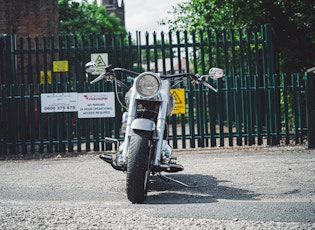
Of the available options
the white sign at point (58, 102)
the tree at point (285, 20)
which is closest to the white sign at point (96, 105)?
the white sign at point (58, 102)

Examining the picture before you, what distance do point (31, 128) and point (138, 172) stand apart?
635 centimetres

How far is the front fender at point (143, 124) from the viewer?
17.5 feet

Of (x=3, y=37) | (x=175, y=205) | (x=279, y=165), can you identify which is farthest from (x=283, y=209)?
(x=3, y=37)

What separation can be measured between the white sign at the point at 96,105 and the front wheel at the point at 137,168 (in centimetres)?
566

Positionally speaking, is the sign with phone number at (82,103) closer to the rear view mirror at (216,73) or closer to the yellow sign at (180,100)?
the yellow sign at (180,100)

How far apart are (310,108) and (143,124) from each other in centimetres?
627

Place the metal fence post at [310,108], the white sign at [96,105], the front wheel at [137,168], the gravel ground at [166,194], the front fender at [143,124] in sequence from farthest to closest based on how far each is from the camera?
the white sign at [96,105], the metal fence post at [310,108], the front fender at [143,124], the front wheel at [137,168], the gravel ground at [166,194]

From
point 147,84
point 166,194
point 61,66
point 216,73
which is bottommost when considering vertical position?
point 166,194

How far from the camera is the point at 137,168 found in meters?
5.16

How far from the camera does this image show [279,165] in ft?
26.8

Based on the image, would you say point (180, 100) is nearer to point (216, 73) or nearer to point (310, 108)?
point (310, 108)

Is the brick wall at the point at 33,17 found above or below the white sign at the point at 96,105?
above

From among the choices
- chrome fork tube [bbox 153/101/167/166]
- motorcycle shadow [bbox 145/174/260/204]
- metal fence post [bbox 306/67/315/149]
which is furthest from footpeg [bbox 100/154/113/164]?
metal fence post [bbox 306/67/315/149]

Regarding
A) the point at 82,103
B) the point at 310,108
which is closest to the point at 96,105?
the point at 82,103
